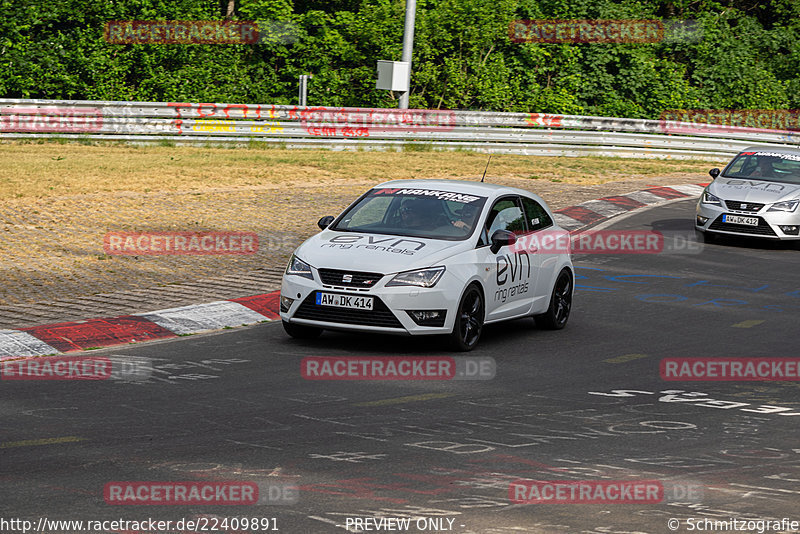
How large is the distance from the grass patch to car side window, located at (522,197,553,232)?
10.5 metres

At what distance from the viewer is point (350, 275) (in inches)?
426

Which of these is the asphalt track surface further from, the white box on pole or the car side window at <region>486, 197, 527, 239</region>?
the white box on pole

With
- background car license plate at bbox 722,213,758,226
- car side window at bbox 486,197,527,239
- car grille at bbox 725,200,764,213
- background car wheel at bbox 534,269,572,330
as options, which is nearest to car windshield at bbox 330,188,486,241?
car side window at bbox 486,197,527,239

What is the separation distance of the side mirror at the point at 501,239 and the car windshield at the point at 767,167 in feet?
34.5

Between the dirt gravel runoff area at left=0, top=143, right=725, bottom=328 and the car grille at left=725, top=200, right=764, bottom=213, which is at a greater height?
the car grille at left=725, top=200, right=764, bottom=213

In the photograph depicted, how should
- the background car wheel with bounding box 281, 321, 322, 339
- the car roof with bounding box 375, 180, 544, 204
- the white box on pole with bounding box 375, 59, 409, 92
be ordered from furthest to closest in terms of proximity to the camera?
the white box on pole with bounding box 375, 59, 409, 92 < the car roof with bounding box 375, 180, 544, 204 < the background car wheel with bounding box 281, 321, 322, 339

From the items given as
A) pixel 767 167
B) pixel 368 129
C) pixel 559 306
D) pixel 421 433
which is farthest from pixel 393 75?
pixel 421 433

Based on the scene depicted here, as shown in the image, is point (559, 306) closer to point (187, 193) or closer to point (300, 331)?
point (300, 331)

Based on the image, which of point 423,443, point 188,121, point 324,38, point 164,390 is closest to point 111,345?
point 164,390

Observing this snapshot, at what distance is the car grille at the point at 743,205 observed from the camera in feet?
64.8

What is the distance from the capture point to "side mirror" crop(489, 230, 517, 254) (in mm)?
11602

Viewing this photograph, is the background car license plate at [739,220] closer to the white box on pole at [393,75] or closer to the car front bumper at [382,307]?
the car front bumper at [382,307]

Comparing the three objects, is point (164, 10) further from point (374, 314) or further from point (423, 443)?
point (423, 443)

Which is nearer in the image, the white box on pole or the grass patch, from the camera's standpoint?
the grass patch
